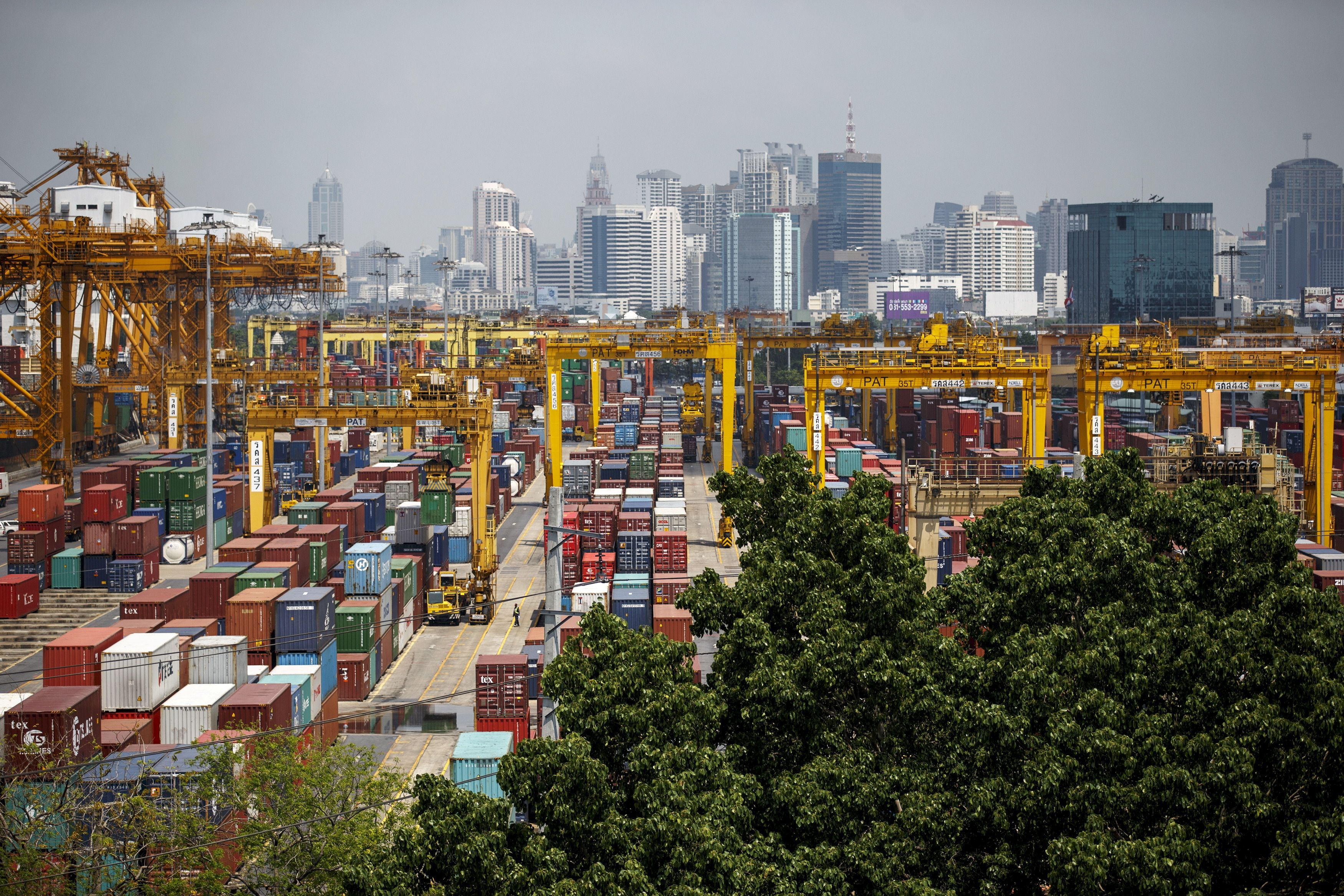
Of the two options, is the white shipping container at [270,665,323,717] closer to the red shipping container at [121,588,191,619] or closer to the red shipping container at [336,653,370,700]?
the red shipping container at [336,653,370,700]

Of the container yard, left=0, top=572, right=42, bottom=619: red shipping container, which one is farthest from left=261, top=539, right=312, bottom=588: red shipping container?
left=0, top=572, right=42, bottom=619: red shipping container

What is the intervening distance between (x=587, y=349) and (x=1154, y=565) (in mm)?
38445

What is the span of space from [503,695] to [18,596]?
21594 mm

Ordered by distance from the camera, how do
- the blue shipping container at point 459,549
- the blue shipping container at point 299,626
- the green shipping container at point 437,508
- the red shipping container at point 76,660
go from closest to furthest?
the red shipping container at point 76,660 < the blue shipping container at point 299,626 < the green shipping container at point 437,508 < the blue shipping container at point 459,549

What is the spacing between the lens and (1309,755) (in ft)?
49.5

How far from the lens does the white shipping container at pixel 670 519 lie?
45.5 metres

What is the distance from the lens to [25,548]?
145ft

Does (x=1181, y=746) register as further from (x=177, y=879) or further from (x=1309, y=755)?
(x=177, y=879)

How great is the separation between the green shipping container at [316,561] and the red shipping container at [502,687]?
12657 mm

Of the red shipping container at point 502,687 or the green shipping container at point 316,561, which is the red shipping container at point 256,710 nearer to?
the red shipping container at point 502,687

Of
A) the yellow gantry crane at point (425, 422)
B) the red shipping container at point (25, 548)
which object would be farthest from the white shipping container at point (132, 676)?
the red shipping container at point (25, 548)

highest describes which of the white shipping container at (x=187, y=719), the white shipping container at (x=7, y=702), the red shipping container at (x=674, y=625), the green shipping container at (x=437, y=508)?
the green shipping container at (x=437, y=508)

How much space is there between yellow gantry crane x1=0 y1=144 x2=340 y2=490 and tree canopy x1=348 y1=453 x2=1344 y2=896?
48.3m

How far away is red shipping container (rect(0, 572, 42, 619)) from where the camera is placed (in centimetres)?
4141
